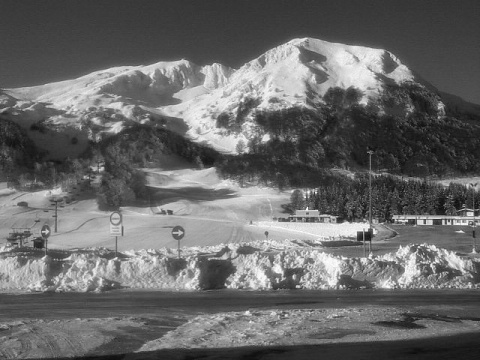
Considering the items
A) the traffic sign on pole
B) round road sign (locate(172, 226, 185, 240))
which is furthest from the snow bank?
round road sign (locate(172, 226, 185, 240))

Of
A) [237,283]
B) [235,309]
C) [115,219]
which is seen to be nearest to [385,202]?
[115,219]

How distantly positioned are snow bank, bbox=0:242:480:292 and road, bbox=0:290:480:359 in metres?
1.18

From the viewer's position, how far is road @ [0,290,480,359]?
11.0m

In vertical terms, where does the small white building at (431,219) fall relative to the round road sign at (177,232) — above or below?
above

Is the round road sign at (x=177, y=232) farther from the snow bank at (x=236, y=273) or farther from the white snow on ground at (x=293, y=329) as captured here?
the white snow on ground at (x=293, y=329)

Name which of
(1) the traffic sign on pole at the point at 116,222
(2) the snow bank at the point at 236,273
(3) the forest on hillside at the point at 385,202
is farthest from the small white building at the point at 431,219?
(1) the traffic sign on pole at the point at 116,222

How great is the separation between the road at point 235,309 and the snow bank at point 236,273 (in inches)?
46.6

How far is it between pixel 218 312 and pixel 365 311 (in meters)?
3.42

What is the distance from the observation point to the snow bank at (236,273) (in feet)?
69.9

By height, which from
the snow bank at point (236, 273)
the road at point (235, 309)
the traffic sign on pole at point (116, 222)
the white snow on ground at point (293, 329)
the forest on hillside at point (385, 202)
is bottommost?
the road at point (235, 309)

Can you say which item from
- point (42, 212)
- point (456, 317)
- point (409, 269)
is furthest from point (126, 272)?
point (42, 212)

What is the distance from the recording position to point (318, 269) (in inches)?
875

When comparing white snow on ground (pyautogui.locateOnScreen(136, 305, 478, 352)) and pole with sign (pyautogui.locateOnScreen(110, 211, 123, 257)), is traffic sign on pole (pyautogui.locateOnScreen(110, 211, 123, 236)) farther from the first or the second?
white snow on ground (pyautogui.locateOnScreen(136, 305, 478, 352))

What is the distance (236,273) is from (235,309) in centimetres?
573
